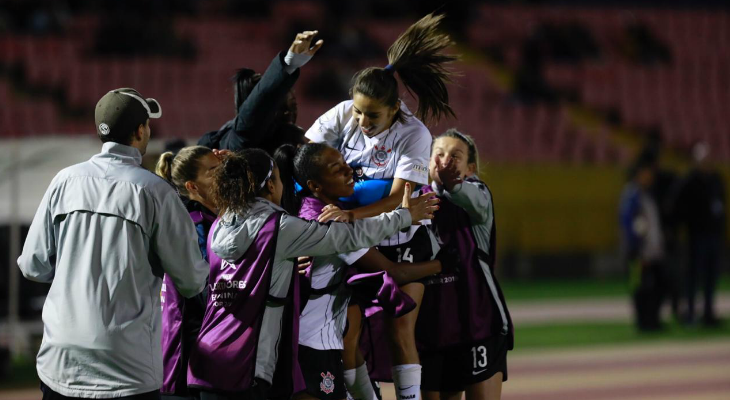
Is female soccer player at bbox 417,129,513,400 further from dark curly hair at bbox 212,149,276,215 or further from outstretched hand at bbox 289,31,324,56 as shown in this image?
dark curly hair at bbox 212,149,276,215

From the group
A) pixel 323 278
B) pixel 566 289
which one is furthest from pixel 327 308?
pixel 566 289

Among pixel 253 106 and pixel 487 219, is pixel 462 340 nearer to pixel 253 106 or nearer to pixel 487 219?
pixel 487 219

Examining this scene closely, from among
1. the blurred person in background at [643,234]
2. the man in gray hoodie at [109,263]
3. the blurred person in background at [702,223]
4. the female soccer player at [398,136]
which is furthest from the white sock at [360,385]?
the blurred person in background at [702,223]

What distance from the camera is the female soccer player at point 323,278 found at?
4.72m

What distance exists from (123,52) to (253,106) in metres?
15.6

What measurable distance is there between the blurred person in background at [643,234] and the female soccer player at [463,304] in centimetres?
785

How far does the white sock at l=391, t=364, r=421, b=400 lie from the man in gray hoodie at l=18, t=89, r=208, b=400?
1.44 m

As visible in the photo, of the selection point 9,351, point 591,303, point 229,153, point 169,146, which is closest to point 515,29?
point 591,303

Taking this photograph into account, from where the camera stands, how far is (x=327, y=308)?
481 cm

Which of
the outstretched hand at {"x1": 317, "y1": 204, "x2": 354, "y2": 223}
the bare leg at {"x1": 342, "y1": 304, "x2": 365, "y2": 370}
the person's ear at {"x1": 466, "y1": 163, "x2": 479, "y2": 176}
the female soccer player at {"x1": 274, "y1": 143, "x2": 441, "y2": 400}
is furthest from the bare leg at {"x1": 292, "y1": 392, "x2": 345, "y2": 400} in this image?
the person's ear at {"x1": 466, "y1": 163, "x2": 479, "y2": 176}

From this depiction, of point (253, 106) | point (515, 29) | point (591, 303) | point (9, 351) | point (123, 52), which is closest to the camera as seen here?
point (253, 106)

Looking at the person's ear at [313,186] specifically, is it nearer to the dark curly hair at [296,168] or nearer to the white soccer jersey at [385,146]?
the dark curly hair at [296,168]

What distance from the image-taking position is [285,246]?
14.2 feet

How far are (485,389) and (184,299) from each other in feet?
6.07
